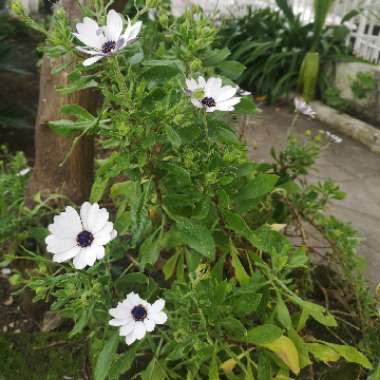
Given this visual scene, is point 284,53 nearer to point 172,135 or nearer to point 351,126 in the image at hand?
point 351,126

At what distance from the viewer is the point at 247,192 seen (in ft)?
5.40

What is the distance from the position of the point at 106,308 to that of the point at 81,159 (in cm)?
91

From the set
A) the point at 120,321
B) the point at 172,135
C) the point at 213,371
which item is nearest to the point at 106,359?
the point at 120,321

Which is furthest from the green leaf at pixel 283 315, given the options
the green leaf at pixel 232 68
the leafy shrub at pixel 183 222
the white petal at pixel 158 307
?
the green leaf at pixel 232 68

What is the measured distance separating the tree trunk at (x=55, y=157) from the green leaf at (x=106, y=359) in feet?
3.07

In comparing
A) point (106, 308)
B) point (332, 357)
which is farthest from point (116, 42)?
point (332, 357)

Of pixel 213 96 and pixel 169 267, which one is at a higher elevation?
pixel 213 96

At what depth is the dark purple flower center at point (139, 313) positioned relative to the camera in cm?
138

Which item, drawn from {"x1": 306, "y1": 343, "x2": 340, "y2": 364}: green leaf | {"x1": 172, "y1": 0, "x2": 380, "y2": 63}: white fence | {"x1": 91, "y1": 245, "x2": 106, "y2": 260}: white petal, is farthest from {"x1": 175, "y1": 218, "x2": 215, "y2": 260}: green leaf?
{"x1": 172, "y1": 0, "x2": 380, "y2": 63}: white fence

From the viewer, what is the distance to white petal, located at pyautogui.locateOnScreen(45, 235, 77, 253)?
4.16 ft

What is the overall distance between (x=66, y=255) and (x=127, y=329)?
0.88ft

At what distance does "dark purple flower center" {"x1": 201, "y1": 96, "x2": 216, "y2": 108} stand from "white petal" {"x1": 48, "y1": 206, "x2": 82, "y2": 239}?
46 centimetres

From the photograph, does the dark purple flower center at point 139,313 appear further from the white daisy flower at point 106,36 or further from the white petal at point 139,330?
the white daisy flower at point 106,36

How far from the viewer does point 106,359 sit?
1487 mm
